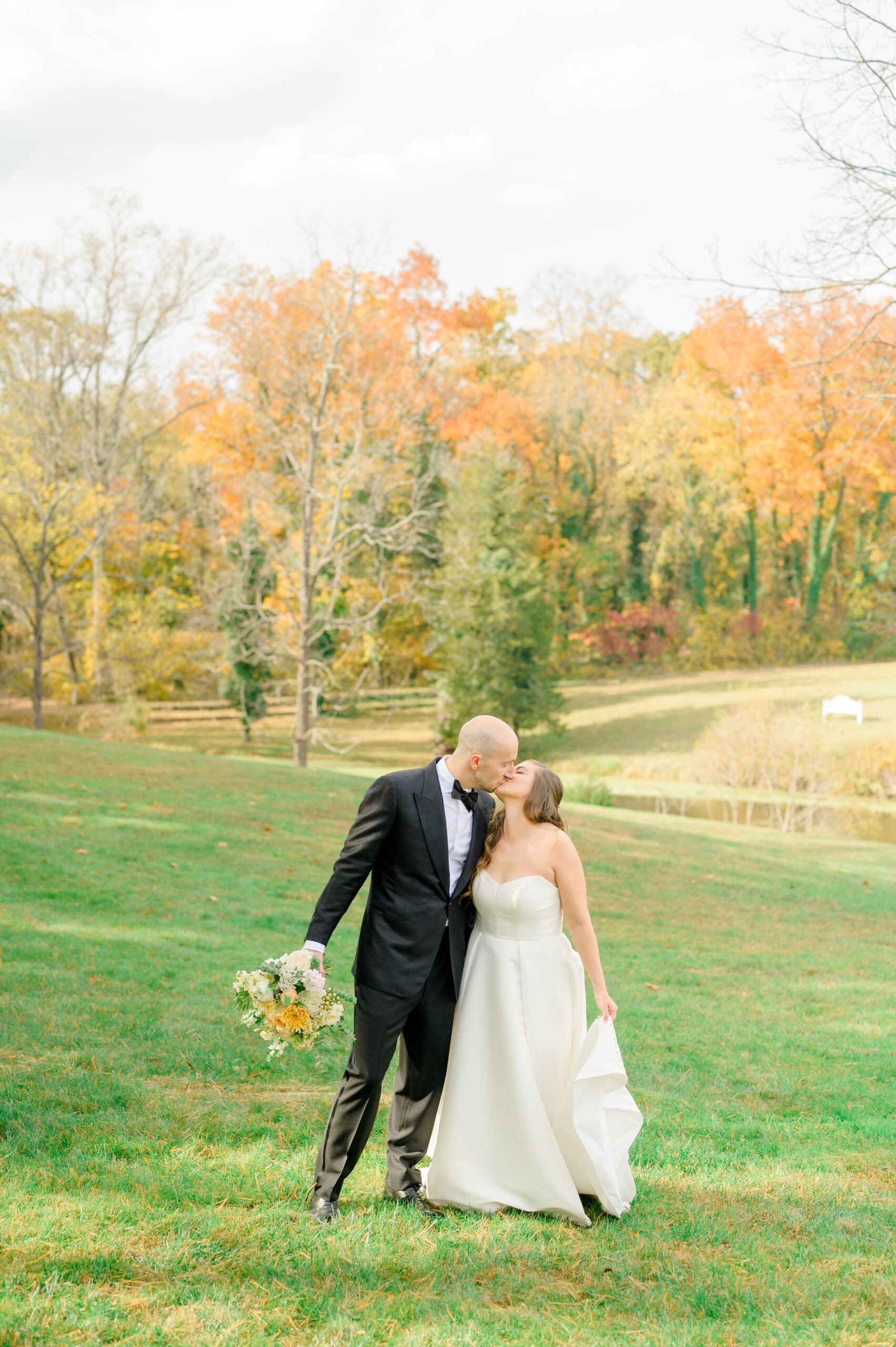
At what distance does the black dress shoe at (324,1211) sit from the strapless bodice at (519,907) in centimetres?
110

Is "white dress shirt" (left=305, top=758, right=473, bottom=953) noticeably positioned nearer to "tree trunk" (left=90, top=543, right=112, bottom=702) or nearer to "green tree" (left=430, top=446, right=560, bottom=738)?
"green tree" (left=430, top=446, right=560, bottom=738)

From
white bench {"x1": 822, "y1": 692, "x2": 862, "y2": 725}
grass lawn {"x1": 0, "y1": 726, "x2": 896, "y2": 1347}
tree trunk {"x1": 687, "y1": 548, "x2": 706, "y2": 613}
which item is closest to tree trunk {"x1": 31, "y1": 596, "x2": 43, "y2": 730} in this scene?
grass lawn {"x1": 0, "y1": 726, "x2": 896, "y2": 1347}

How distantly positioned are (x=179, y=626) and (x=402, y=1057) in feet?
109

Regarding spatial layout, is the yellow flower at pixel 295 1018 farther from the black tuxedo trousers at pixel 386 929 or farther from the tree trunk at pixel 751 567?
the tree trunk at pixel 751 567

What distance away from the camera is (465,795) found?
414cm

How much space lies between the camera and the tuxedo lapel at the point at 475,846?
13.8ft

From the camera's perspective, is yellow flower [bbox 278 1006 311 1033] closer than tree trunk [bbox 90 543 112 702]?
Yes

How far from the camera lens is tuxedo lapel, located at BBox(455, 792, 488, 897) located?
4219mm

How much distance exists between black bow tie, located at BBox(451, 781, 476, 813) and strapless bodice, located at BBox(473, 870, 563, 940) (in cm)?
28

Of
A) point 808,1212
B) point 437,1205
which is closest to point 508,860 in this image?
point 437,1205

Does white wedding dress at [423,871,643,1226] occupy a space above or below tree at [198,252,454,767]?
below

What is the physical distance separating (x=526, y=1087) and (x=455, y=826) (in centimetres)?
99

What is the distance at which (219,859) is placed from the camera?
37.6 ft

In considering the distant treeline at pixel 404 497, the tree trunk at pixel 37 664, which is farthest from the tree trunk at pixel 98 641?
the tree trunk at pixel 37 664
